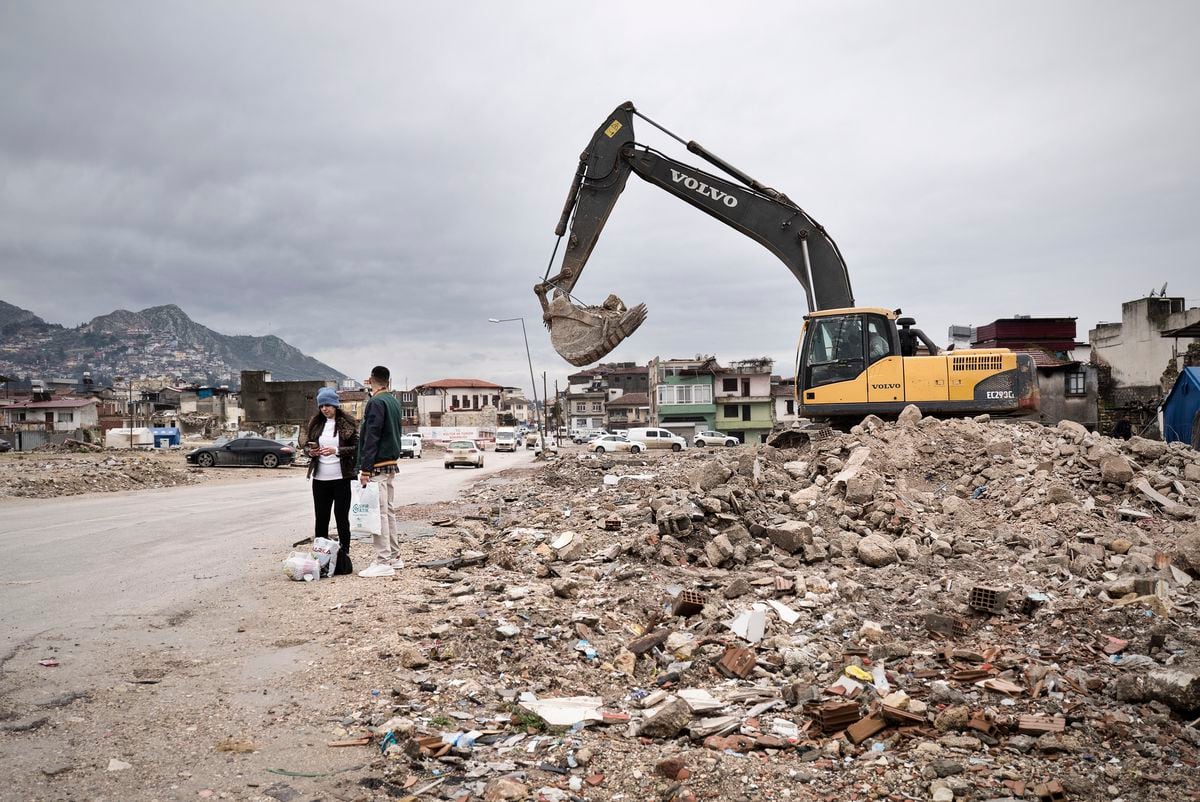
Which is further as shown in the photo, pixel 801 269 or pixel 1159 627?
pixel 801 269

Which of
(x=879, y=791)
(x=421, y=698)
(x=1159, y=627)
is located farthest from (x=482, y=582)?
(x=1159, y=627)

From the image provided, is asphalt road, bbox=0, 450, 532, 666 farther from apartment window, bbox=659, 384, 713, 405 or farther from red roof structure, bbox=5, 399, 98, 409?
red roof structure, bbox=5, 399, 98, 409

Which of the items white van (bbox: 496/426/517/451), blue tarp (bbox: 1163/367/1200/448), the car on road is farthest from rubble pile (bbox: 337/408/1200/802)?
white van (bbox: 496/426/517/451)

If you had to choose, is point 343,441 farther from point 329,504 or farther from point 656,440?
point 656,440

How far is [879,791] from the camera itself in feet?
10.9

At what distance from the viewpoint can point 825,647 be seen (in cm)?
520

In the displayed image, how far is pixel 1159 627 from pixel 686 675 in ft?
10.2

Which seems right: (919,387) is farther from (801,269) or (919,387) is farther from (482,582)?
(482,582)

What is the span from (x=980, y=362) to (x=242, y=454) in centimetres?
3116

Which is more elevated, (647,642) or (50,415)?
(50,415)

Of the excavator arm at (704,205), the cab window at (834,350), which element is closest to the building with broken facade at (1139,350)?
the excavator arm at (704,205)

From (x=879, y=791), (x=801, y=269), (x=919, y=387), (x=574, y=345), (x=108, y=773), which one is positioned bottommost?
(x=879, y=791)

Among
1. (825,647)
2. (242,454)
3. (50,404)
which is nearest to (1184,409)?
(825,647)

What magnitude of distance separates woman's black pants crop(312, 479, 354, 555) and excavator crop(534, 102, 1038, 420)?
16.8ft
